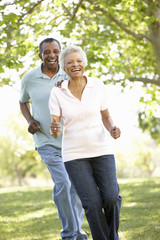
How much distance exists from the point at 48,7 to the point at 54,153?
5583mm

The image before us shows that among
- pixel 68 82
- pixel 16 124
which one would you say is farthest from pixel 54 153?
pixel 16 124

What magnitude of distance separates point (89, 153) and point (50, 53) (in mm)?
1675

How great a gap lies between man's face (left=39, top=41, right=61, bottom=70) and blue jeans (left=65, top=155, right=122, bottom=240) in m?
1.62

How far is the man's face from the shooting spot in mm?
5234

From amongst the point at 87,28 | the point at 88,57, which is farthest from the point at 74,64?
the point at 87,28

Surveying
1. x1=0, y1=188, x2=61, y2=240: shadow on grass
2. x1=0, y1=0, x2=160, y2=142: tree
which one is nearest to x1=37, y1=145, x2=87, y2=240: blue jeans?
x1=0, y1=188, x2=61, y2=240: shadow on grass

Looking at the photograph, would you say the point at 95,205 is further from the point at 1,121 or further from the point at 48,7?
the point at 1,121

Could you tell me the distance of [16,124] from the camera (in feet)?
134

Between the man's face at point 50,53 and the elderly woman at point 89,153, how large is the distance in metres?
1.02

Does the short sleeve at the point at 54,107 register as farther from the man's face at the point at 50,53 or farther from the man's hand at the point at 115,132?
the man's face at the point at 50,53

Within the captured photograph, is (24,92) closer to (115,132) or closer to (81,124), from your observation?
(81,124)

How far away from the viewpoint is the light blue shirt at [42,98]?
521 cm

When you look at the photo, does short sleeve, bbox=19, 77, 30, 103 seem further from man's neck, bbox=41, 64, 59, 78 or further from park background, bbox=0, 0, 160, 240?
park background, bbox=0, 0, 160, 240

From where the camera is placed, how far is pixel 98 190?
415cm
